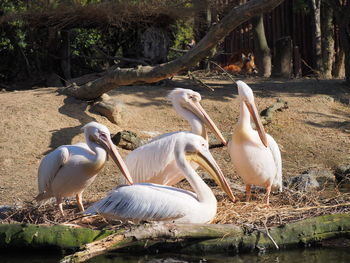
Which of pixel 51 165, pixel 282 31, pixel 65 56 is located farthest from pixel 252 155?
pixel 282 31

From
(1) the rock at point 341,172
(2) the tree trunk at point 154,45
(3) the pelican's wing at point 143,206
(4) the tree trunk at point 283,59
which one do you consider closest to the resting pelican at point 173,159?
(3) the pelican's wing at point 143,206

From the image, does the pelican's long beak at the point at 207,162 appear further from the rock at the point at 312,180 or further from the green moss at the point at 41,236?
the rock at the point at 312,180

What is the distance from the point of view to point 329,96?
11883 millimetres

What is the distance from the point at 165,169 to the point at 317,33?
10035 millimetres

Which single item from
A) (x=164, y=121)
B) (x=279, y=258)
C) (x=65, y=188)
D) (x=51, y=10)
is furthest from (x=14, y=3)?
(x=279, y=258)

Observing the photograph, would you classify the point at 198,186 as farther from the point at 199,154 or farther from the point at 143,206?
the point at 143,206

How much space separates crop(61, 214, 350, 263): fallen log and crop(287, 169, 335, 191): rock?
81.9 inches

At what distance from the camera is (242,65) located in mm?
16156

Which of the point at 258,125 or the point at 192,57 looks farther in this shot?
the point at 192,57

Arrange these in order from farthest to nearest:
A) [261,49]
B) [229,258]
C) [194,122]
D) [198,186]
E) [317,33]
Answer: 1. [317,33]
2. [261,49]
3. [194,122]
4. [198,186]
5. [229,258]

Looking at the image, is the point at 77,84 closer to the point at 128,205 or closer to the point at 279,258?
the point at 128,205

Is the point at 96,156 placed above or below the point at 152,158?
above

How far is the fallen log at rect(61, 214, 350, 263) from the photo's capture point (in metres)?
5.23

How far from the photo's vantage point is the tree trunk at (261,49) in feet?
48.3
